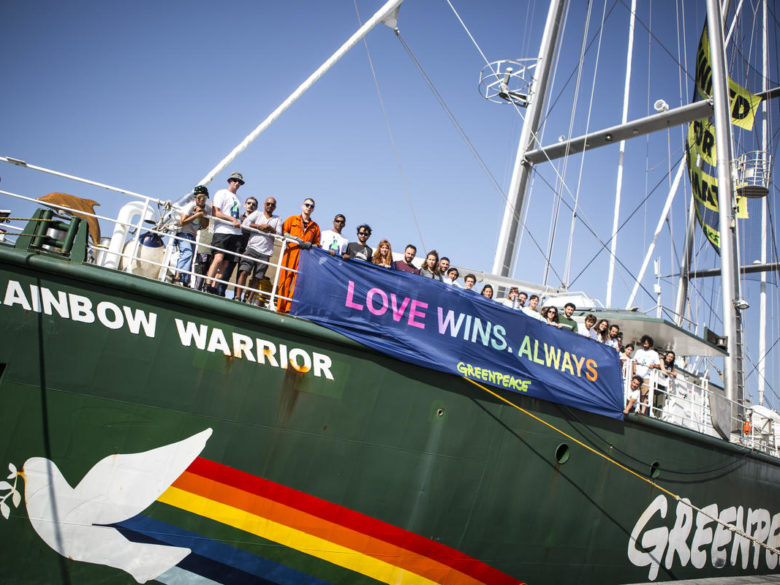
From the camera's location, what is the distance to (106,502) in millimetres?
5297

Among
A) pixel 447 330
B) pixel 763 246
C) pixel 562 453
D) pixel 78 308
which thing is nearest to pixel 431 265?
pixel 447 330

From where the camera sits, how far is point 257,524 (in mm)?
5816

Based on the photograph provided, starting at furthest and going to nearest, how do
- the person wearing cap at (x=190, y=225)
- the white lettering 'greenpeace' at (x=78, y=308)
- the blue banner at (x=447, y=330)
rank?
the person wearing cap at (x=190, y=225) → the blue banner at (x=447, y=330) → the white lettering 'greenpeace' at (x=78, y=308)

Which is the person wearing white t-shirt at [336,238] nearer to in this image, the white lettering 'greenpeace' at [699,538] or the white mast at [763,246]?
the white lettering 'greenpeace' at [699,538]

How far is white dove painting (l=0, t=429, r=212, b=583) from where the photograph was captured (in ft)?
16.7

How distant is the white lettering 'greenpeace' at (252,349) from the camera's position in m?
5.77

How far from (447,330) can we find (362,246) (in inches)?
66.7

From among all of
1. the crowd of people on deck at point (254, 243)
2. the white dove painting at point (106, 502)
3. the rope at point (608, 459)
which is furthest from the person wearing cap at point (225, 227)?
the rope at point (608, 459)

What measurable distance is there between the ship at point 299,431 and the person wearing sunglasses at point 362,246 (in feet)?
3.10

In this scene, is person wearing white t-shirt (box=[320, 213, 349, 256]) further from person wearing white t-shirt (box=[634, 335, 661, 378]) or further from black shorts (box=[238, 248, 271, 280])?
person wearing white t-shirt (box=[634, 335, 661, 378])

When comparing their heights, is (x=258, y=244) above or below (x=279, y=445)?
above

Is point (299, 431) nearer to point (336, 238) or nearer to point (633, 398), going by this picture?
point (336, 238)

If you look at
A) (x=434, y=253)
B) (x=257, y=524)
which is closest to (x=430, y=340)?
(x=434, y=253)

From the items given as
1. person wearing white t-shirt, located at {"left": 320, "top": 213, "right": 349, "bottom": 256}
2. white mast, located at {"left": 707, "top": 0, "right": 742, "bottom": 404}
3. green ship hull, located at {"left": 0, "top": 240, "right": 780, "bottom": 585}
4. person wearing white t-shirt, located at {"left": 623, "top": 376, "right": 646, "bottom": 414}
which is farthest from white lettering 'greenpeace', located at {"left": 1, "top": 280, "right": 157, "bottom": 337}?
Result: white mast, located at {"left": 707, "top": 0, "right": 742, "bottom": 404}
